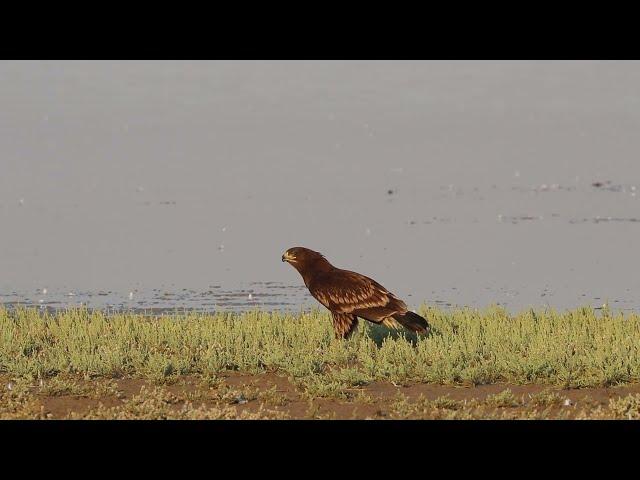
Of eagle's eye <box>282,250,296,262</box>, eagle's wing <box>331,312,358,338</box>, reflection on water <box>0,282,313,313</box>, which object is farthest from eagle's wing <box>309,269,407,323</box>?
reflection on water <box>0,282,313,313</box>

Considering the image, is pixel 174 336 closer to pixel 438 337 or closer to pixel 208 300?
pixel 438 337

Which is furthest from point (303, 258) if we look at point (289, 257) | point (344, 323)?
point (344, 323)

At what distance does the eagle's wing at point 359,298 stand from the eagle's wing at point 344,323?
12cm

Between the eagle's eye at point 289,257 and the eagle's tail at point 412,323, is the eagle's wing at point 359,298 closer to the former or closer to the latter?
the eagle's tail at point 412,323

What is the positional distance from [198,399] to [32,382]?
2371mm

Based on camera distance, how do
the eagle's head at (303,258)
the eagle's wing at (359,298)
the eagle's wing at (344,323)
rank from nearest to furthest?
the eagle's wing at (359,298) < the eagle's wing at (344,323) < the eagle's head at (303,258)

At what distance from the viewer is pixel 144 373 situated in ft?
47.1

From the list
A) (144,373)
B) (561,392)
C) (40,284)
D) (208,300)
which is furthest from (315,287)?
(40,284)

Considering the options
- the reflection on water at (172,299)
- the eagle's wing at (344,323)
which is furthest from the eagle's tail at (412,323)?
the reflection on water at (172,299)

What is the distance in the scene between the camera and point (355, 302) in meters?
15.6

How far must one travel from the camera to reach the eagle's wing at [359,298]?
15609mm

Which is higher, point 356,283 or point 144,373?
point 356,283

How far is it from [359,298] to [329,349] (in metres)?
0.85

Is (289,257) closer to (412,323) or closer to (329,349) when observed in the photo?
(329,349)
